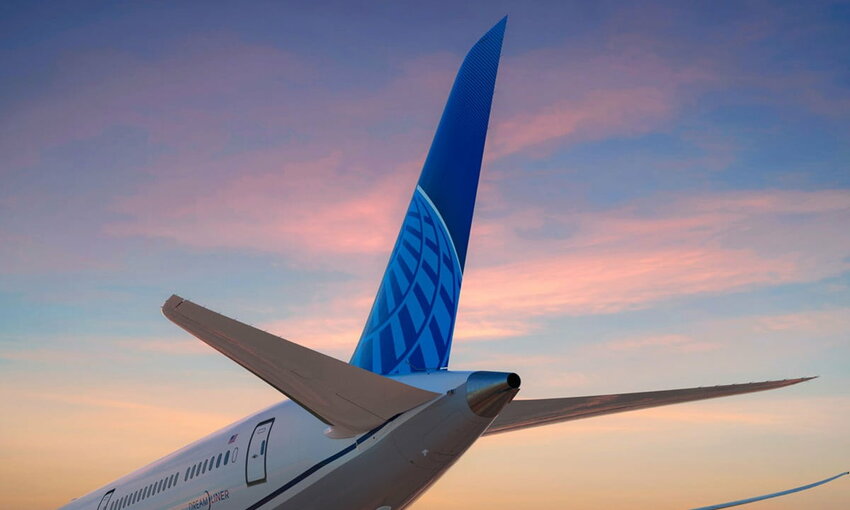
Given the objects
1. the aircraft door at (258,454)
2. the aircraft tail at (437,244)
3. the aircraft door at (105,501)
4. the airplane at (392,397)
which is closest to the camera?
the airplane at (392,397)

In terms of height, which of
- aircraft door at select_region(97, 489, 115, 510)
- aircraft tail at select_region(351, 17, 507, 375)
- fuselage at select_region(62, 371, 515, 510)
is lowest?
fuselage at select_region(62, 371, 515, 510)

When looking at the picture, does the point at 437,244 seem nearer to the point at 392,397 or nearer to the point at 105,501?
the point at 392,397

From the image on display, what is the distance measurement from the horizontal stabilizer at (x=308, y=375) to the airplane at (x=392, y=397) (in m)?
0.01

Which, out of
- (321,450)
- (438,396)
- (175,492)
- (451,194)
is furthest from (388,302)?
(175,492)

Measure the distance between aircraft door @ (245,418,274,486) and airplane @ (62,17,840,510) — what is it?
0.10 ft

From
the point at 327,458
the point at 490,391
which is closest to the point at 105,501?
the point at 327,458

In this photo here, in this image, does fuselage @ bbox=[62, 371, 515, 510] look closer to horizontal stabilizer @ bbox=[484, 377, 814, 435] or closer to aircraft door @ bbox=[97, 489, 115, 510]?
horizontal stabilizer @ bbox=[484, 377, 814, 435]

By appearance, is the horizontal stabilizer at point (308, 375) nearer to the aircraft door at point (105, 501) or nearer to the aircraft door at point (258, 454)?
the aircraft door at point (258, 454)

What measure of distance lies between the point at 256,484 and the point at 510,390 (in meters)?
4.81

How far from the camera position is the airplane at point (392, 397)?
8.01 meters

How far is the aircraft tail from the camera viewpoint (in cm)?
1212

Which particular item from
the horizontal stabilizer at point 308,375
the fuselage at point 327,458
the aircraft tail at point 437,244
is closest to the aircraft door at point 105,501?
the fuselage at point 327,458

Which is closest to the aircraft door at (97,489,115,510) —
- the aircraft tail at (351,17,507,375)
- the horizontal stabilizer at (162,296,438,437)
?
the aircraft tail at (351,17,507,375)

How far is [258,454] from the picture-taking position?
11469 mm
